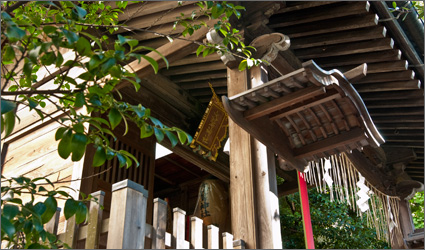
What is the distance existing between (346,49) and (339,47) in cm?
11

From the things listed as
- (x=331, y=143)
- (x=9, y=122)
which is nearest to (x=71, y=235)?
(x=9, y=122)

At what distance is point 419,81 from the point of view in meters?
6.73

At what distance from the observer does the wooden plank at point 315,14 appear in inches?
224

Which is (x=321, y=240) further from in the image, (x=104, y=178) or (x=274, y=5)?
(x=274, y=5)

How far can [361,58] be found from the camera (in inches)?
257

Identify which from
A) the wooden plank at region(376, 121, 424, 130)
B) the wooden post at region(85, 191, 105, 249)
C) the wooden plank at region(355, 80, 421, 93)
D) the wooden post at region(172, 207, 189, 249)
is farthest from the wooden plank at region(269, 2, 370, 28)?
→ the wooden post at region(85, 191, 105, 249)

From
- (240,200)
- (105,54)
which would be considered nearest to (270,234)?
(240,200)

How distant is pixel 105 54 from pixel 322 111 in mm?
2601

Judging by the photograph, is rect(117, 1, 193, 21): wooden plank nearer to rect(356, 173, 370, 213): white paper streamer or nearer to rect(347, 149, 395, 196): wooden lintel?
rect(347, 149, 395, 196): wooden lintel

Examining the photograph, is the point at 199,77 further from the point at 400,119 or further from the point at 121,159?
the point at 121,159

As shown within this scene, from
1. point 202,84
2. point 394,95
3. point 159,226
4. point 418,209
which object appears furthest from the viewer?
point 418,209

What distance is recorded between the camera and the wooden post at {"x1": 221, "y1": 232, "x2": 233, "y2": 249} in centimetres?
445

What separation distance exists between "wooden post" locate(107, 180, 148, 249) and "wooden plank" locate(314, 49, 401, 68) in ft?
13.3

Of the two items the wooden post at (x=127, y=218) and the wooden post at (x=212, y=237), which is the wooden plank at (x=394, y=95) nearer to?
the wooden post at (x=212, y=237)
